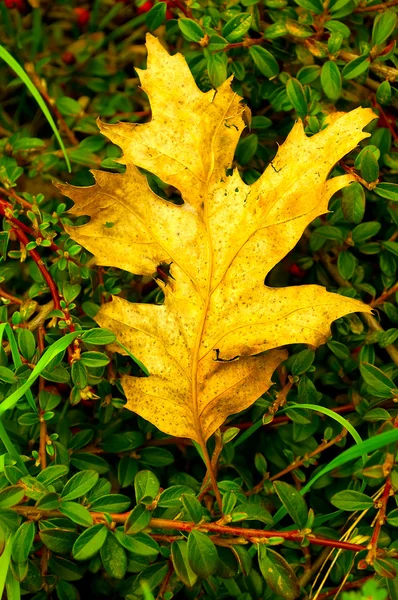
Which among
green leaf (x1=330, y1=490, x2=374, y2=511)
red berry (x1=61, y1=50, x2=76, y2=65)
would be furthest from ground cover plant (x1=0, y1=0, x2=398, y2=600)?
red berry (x1=61, y1=50, x2=76, y2=65)

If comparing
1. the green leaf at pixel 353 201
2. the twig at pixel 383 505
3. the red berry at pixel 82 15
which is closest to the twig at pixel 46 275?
the green leaf at pixel 353 201

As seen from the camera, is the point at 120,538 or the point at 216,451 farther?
the point at 216,451

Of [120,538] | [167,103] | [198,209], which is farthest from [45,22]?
[120,538]

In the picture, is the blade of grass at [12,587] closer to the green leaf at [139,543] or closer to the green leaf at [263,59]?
the green leaf at [139,543]

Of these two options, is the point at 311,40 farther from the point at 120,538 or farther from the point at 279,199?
the point at 120,538

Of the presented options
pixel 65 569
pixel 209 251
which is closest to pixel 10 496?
pixel 65 569
